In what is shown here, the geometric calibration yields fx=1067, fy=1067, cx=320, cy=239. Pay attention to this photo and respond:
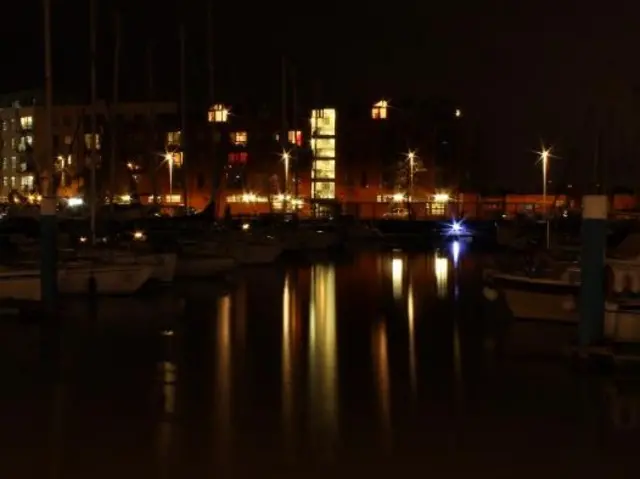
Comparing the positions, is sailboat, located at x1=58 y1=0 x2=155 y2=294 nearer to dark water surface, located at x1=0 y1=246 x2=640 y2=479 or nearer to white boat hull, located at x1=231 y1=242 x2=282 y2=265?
dark water surface, located at x1=0 y1=246 x2=640 y2=479

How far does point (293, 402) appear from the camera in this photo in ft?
48.6

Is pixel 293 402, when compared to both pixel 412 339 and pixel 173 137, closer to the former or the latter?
pixel 412 339

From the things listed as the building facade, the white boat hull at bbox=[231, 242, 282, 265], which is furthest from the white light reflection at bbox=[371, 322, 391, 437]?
the white boat hull at bbox=[231, 242, 282, 265]

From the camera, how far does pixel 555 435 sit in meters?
13.0

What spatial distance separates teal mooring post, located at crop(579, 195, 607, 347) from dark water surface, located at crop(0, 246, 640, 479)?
1.10 metres

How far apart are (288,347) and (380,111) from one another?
100438 millimetres

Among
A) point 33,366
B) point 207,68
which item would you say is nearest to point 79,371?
point 33,366

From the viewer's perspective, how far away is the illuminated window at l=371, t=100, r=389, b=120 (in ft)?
391

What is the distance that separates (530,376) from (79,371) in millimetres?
7396

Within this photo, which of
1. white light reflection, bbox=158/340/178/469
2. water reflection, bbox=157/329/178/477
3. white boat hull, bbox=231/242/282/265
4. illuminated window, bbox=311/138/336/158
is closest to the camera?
water reflection, bbox=157/329/178/477

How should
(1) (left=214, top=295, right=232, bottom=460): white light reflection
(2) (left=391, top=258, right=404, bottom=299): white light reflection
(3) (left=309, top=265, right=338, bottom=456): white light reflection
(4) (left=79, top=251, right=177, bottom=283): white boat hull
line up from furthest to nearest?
1. (2) (left=391, top=258, right=404, bottom=299): white light reflection
2. (4) (left=79, top=251, right=177, bottom=283): white boat hull
3. (3) (left=309, top=265, right=338, bottom=456): white light reflection
4. (1) (left=214, top=295, right=232, bottom=460): white light reflection

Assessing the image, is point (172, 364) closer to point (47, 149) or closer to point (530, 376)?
point (530, 376)

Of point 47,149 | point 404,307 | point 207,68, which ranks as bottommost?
point 404,307

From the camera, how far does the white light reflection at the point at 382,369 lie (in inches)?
550
